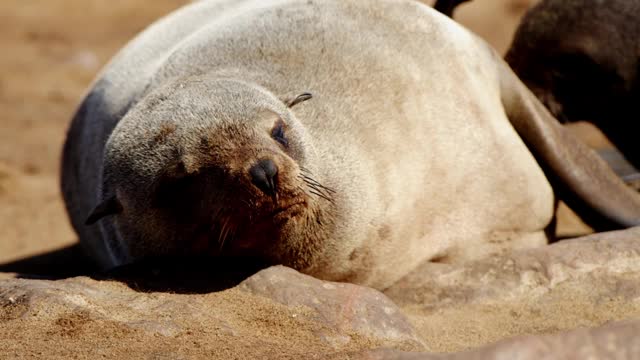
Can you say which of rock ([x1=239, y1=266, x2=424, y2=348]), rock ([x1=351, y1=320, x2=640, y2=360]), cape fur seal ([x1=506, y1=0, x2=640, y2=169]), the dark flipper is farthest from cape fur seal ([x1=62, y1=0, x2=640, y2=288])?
rock ([x1=351, y1=320, x2=640, y2=360])

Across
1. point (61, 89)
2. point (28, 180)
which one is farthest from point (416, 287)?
point (61, 89)

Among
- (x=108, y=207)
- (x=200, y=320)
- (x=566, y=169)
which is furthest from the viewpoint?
(x=566, y=169)

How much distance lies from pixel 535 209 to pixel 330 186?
1.48 meters

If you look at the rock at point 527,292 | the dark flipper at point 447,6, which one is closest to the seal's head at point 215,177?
the rock at point 527,292

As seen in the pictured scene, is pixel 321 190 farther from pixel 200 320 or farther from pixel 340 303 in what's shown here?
pixel 200 320

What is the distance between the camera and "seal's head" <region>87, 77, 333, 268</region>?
400cm

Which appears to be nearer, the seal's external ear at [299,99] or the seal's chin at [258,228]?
the seal's chin at [258,228]

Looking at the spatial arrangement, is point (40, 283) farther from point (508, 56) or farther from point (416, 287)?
point (508, 56)

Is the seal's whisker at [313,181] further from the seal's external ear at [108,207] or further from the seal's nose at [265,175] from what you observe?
the seal's external ear at [108,207]

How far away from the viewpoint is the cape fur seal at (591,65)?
22.7ft

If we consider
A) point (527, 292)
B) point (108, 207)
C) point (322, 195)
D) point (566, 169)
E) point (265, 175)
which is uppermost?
point (265, 175)

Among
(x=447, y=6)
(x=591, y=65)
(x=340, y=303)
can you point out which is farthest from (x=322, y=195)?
(x=591, y=65)

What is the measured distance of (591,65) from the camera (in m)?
6.94

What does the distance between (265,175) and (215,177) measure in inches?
8.2
